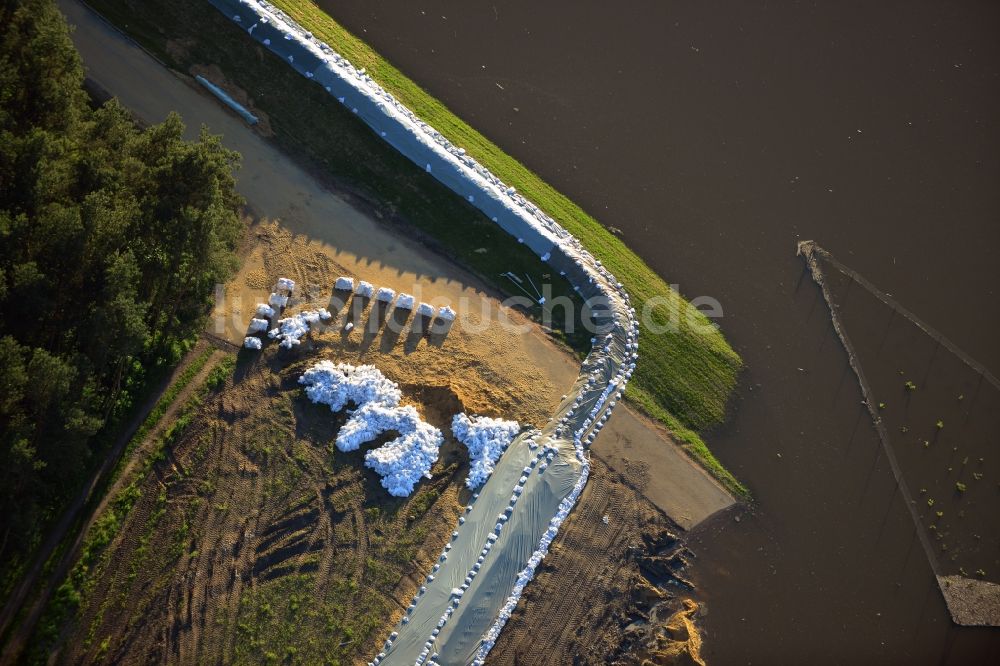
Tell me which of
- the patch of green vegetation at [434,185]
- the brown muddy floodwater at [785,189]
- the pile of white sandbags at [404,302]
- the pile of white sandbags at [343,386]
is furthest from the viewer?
the brown muddy floodwater at [785,189]

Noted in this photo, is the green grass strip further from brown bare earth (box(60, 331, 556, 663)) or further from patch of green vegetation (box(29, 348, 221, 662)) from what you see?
patch of green vegetation (box(29, 348, 221, 662))

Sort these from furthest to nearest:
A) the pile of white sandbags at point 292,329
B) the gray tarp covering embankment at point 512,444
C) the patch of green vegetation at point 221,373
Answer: the pile of white sandbags at point 292,329 → the patch of green vegetation at point 221,373 → the gray tarp covering embankment at point 512,444

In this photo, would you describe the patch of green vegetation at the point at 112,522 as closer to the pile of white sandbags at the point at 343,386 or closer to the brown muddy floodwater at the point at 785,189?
the pile of white sandbags at the point at 343,386

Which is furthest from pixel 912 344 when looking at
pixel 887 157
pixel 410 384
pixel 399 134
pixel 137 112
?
pixel 137 112

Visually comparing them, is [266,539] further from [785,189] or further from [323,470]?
[785,189]

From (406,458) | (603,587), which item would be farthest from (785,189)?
(406,458)

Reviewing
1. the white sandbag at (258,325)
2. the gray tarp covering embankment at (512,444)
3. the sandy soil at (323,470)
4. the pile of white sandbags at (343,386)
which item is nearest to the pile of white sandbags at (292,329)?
the white sandbag at (258,325)
